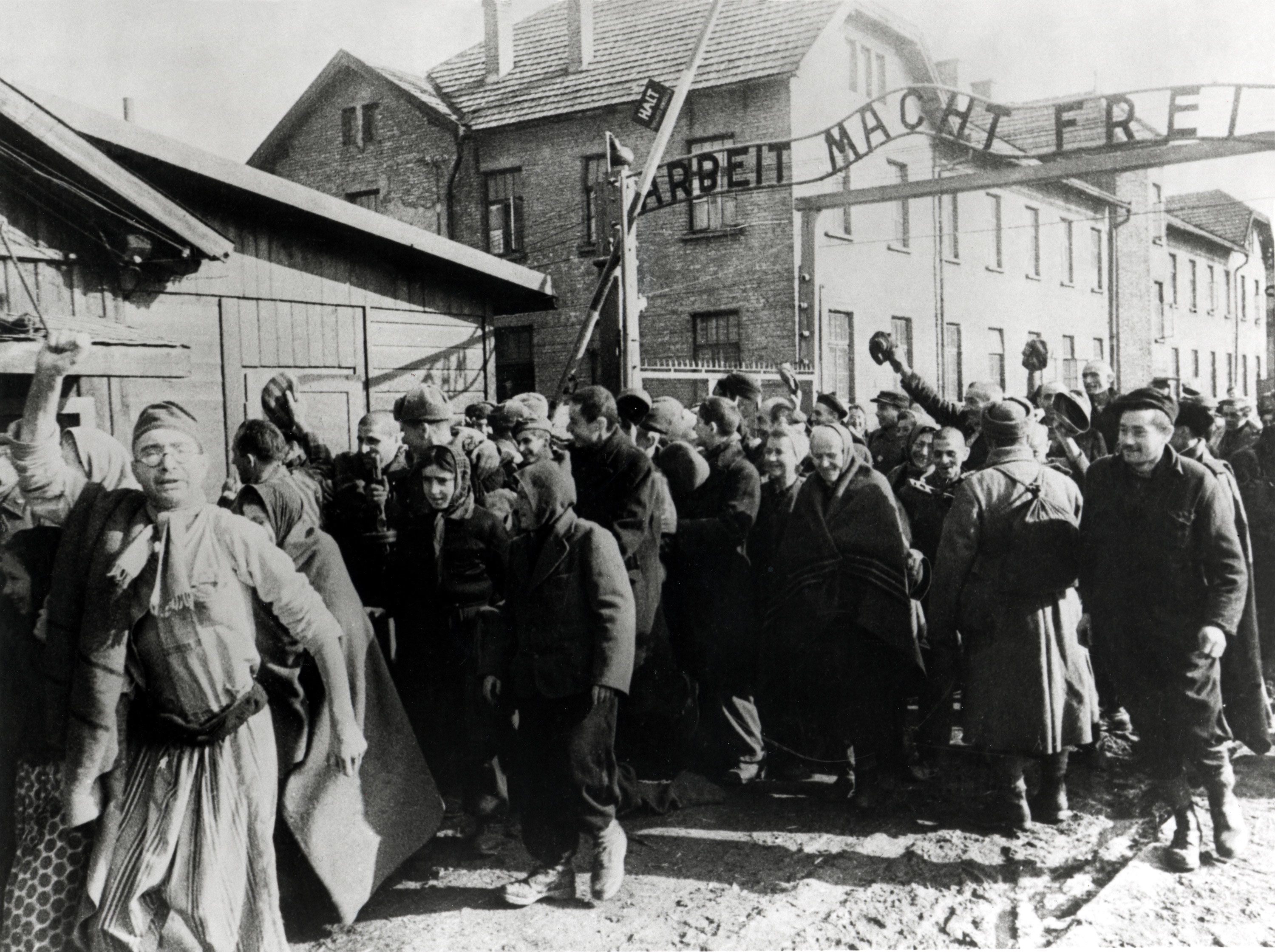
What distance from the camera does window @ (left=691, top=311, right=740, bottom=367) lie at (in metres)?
19.5

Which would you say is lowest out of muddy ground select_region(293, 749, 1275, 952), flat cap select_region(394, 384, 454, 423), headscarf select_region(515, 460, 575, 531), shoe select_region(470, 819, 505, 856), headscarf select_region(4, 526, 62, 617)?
muddy ground select_region(293, 749, 1275, 952)

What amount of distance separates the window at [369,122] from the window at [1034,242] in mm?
15560

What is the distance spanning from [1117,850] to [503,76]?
62.1 ft

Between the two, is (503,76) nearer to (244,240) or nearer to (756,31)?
(756,31)

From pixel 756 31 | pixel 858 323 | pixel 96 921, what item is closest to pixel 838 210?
pixel 858 323

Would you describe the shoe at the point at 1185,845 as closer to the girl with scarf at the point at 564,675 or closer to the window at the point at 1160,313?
the girl with scarf at the point at 564,675

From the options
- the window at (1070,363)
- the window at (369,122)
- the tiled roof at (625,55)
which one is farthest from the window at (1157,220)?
the window at (369,122)

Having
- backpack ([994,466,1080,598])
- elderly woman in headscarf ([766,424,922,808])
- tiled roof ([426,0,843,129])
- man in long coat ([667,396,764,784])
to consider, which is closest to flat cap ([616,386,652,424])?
man in long coat ([667,396,764,784])

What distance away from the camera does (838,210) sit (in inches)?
794

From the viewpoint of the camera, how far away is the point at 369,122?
21.1m

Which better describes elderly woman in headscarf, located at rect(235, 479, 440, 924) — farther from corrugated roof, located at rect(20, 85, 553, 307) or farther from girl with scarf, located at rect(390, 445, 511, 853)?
corrugated roof, located at rect(20, 85, 553, 307)

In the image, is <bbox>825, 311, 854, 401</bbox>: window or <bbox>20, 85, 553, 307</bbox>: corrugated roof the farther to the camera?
<bbox>825, 311, 854, 401</bbox>: window

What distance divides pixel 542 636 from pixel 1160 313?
111 ft

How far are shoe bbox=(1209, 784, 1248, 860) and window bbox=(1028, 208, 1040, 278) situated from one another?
24.2m
